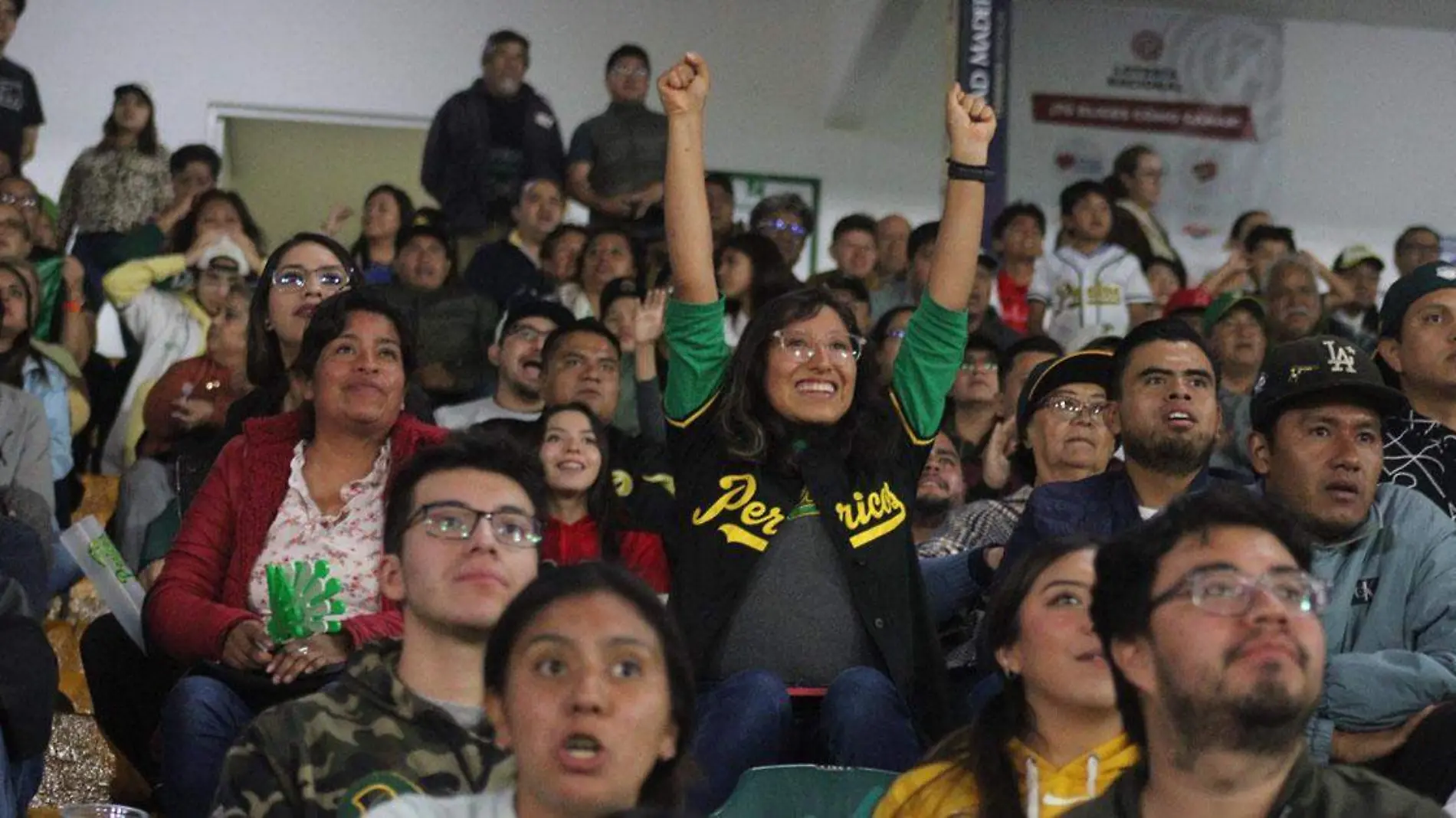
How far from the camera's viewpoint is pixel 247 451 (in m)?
3.83

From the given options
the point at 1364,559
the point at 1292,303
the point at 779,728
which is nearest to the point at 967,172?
the point at 1364,559

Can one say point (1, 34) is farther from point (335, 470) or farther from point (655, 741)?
point (655, 741)

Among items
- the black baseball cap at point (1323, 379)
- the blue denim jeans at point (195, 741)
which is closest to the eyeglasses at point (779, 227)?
the black baseball cap at point (1323, 379)

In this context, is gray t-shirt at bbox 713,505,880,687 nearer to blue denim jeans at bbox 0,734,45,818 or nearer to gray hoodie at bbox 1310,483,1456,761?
gray hoodie at bbox 1310,483,1456,761

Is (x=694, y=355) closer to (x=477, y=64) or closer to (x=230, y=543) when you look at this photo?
(x=230, y=543)

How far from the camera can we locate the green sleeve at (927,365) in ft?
13.1

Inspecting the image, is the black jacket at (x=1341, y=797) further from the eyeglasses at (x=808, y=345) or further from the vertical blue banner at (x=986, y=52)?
the vertical blue banner at (x=986, y=52)

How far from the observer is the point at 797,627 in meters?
3.86

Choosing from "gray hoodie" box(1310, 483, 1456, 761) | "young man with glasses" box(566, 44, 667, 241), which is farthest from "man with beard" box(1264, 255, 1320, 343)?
"gray hoodie" box(1310, 483, 1456, 761)

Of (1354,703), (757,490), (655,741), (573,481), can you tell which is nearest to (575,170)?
(573,481)

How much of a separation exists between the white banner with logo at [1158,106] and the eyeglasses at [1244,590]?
31.7 feet

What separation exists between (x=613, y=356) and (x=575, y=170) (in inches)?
139

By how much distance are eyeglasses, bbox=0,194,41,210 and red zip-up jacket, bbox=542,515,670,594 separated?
12.4 ft

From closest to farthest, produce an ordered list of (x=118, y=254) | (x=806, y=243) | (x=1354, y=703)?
(x=1354, y=703) < (x=118, y=254) < (x=806, y=243)
